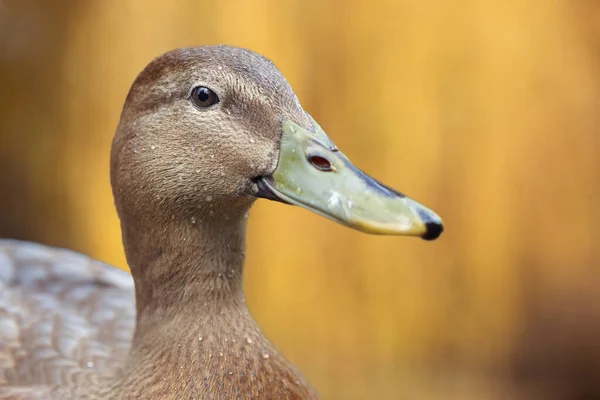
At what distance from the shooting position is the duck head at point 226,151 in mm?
1103

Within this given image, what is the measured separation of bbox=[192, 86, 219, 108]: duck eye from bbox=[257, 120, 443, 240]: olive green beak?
4.7 inches

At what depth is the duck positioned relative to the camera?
3.68 ft

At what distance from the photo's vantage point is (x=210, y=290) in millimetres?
1278

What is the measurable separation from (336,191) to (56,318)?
765mm

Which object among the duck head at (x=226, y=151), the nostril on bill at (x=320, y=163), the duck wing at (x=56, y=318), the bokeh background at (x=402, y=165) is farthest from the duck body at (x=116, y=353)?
the bokeh background at (x=402, y=165)

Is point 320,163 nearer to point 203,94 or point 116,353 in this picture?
point 203,94

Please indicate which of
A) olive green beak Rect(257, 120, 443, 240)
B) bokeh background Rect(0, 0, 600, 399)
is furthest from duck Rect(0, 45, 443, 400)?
bokeh background Rect(0, 0, 600, 399)

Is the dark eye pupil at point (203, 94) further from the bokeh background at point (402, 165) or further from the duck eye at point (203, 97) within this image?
the bokeh background at point (402, 165)

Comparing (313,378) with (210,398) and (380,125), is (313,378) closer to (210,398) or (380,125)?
(380,125)

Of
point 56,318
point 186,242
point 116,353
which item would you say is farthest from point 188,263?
point 56,318

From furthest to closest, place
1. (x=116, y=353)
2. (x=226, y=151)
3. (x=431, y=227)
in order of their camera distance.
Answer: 1. (x=116, y=353)
2. (x=226, y=151)
3. (x=431, y=227)

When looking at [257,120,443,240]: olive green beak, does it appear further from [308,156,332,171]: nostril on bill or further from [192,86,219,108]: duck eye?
[192,86,219,108]: duck eye

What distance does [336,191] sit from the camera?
43.1 inches

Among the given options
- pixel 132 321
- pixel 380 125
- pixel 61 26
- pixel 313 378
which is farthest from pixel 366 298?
pixel 61 26
